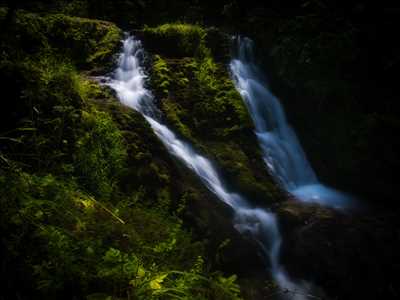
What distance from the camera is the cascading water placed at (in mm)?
8484

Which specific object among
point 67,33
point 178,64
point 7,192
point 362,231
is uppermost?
point 67,33

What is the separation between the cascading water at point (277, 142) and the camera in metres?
8.48

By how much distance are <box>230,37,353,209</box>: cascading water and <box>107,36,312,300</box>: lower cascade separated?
5.11ft

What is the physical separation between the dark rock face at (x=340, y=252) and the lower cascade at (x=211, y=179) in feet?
0.82

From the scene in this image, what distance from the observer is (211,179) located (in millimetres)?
7012

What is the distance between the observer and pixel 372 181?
31.2ft

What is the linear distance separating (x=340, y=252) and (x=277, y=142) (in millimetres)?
3203

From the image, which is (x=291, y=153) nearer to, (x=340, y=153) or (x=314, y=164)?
(x=314, y=164)

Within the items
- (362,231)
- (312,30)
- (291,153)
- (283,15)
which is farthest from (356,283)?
(283,15)

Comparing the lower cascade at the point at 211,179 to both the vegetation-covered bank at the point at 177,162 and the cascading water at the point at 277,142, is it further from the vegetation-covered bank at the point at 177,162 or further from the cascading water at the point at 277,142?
the cascading water at the point at 277,142

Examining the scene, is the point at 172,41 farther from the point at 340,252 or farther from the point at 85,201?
the point at 85,201

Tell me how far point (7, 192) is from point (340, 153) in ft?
28.4

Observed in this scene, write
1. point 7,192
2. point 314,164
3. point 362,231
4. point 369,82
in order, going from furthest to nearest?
1. point 369,82
2. point 314,164
3. point 362,231
4. point 7,192

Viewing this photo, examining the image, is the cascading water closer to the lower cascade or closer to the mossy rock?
the lower cascade
